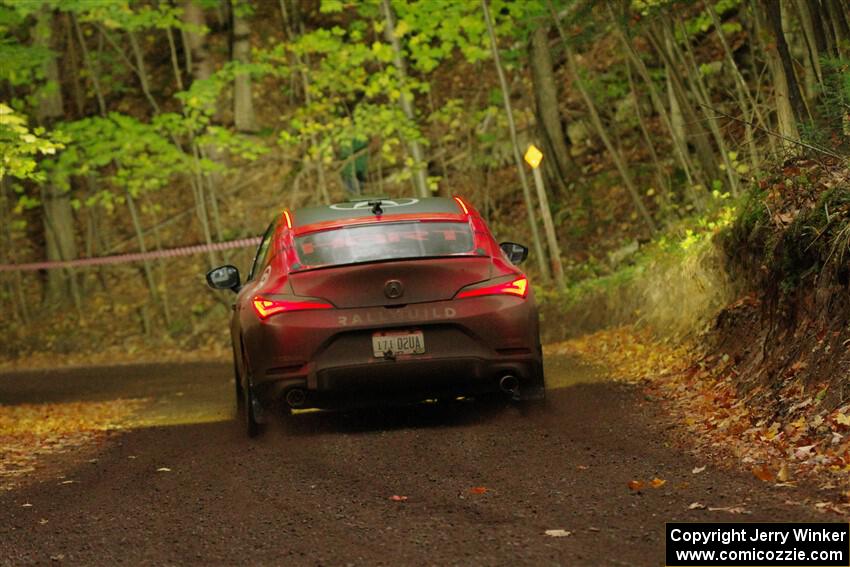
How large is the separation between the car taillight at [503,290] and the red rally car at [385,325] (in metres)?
0.01

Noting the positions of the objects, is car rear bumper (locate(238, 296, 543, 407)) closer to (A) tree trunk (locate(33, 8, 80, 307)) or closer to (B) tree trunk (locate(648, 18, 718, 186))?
(B) tree trunk (locate(648, 18, 718, 186))

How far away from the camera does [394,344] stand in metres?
8.67

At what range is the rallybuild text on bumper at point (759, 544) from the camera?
4934 mm

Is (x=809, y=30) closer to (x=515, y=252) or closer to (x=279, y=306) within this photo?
(x=515, y=252)

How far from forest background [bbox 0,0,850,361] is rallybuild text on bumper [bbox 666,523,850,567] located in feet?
18.7

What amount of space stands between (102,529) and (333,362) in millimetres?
2626

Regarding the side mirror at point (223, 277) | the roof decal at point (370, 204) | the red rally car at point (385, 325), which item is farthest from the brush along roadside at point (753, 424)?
the side mirror at point (223, 277)

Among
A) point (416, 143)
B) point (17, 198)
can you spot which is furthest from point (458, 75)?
point (17, 198)

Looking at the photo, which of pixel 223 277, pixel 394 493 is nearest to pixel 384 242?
pixel 223 277

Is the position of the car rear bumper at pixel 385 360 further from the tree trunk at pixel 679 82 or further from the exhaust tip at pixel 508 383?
the tree trunk at pixel 679 82

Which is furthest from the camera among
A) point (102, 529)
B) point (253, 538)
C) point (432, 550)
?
point (102, 529)

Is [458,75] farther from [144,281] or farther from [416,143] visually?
[144,281]

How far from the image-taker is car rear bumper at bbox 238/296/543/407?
28.4 feet

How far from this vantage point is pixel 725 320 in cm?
1068
